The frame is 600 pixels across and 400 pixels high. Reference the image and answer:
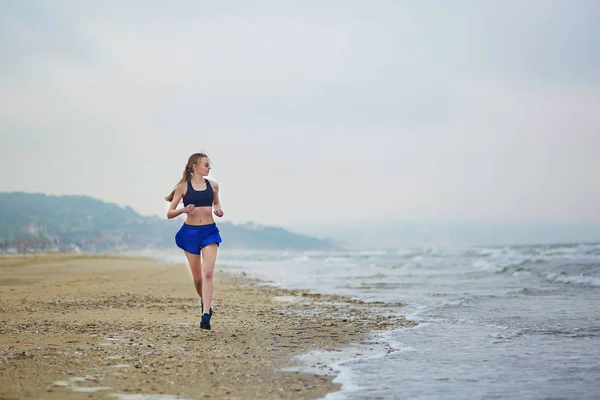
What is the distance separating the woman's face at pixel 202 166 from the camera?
8.08m

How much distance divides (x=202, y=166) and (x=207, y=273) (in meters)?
1.36

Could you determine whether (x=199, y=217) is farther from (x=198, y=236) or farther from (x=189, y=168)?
(x=189, y=168)

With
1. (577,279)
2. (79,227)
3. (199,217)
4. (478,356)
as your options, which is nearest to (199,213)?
(199,217)

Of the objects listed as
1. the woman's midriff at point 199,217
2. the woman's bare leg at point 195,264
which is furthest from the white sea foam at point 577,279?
the woman's midriff at point 199,217

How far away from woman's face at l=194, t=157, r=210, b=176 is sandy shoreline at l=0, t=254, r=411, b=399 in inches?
78.0

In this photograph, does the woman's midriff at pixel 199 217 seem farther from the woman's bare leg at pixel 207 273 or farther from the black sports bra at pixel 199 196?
the woman's bare leg at pixel 207 273

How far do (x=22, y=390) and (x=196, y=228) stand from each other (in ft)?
12.5

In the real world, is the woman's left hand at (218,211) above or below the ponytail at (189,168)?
below

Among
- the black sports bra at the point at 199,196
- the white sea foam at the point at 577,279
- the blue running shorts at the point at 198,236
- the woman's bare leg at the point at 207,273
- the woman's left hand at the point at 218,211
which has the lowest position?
the white sea foam at the point at 577,279

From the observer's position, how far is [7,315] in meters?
8.91

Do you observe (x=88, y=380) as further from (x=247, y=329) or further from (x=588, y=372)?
(x=588, y=372)

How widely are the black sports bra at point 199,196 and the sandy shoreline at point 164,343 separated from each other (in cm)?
159

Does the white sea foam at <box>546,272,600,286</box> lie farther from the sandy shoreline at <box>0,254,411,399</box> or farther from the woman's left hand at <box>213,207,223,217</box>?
the woman's left hand at <box>213,207,223,217</box>

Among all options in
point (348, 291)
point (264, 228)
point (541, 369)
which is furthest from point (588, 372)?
point (264, 228)
